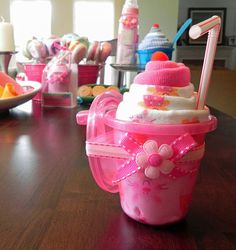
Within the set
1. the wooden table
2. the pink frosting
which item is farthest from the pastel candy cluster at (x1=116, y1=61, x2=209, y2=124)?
the wooden table

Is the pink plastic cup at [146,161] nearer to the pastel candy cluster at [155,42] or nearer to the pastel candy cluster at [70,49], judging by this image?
the pastel candy cluster at [70,49]

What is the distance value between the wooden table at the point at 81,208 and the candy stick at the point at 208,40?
5.3 inches

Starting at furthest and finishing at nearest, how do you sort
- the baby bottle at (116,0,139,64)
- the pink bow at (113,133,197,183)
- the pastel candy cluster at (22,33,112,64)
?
the baby bottle at (116,0,139,64), the pastel candy cluster at (22,33,112,64), the pink bow at (113,133,197,183)

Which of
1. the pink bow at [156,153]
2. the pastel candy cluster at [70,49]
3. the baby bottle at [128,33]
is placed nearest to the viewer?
the pink bow at [156,153]

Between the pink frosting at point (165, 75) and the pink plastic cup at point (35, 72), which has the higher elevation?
the pink frosting at point (165, 75)

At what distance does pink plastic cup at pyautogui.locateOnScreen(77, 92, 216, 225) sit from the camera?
0.32 metres

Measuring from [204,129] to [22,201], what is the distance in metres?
0.24

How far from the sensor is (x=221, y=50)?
6219mm

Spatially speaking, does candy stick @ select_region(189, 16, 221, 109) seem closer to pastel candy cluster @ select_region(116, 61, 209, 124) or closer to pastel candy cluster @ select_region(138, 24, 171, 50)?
pastel candy cluster @ select_region(116, 61, 209, 124)

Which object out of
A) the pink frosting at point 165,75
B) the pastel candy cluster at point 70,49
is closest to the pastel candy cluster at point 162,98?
the pink frosting at point 165,75

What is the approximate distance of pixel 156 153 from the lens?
0.31 meters

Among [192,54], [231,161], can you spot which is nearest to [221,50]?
[192,54]

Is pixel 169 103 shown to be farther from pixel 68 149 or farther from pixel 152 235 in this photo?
pixel 68 149

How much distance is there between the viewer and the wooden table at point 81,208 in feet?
1.03
